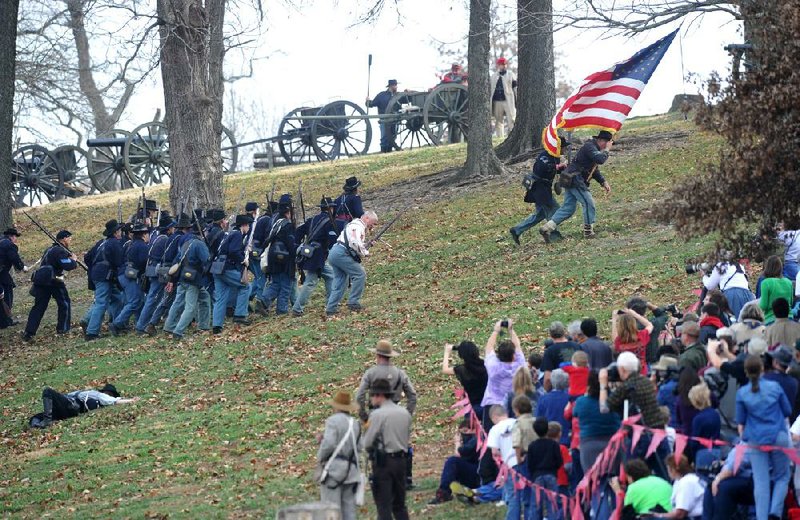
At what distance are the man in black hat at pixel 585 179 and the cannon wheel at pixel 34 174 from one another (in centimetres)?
1771

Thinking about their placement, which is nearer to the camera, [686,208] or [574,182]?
[686,208]

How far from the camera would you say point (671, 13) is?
20.5m

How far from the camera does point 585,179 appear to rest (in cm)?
2142

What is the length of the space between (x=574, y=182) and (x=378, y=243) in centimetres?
530

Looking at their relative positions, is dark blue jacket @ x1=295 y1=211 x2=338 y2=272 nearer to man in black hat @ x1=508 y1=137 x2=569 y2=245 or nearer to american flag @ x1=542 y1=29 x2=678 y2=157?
man in black hat @ x1=508 y1=137 x2=569 y2=245

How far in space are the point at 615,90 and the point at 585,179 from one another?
4822mm

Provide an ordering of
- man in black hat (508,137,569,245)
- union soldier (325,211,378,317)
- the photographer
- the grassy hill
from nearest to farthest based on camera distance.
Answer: the grassy hill → the photographer → union soldier (325,211,378,317) → man in black hat (508,137,569,245)

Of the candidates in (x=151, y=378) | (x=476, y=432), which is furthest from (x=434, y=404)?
(x=151, y=378)

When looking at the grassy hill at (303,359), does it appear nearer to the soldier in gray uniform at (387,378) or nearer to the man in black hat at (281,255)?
the man in black hat at (281,255)

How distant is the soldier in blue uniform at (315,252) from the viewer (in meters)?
20.6

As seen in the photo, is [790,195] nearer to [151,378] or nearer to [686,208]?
[686,208]

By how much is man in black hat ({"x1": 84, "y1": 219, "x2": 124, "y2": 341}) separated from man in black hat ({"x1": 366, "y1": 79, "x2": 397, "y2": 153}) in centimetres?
1445

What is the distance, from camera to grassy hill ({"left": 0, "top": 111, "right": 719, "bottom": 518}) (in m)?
13.9

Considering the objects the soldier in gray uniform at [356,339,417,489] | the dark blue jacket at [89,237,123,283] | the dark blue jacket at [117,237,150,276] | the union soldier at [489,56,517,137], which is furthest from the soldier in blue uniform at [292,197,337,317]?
the union soldier at [489,56,517,137]
